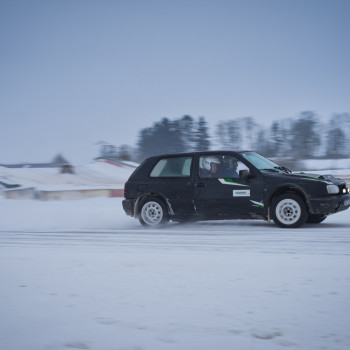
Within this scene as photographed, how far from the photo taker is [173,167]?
32.0 ft

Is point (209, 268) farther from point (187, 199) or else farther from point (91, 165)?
point (91, 165)

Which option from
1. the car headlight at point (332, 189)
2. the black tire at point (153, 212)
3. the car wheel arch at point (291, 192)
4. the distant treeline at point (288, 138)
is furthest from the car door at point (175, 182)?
the distant treeline at point (288, 138)

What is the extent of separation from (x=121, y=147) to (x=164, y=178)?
192 feet

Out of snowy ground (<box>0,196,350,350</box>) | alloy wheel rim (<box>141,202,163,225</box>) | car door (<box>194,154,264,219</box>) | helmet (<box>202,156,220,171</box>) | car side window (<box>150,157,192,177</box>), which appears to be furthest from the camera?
alloy wheel rim (<box>141,202,163,225</box>)

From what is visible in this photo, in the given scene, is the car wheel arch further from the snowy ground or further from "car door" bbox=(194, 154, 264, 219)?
the snowy ground

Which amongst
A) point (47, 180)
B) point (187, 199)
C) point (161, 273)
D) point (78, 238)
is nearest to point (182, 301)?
point (161, 273)

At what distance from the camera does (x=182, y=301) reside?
156 inches

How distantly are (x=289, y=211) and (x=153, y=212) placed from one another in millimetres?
2793

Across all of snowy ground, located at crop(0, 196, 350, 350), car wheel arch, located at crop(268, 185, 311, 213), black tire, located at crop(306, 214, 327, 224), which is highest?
car wheel arch, located at crop(268, 185, 311, 213)

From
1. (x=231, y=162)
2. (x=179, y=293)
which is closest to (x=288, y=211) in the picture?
(x=231, y=162)

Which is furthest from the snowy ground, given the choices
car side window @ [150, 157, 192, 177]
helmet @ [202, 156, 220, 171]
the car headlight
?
car side window @ [150, 157, 192, 177]

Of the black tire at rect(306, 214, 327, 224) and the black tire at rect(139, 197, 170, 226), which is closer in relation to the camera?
the black tire at rect(306, 214, 327, 224)

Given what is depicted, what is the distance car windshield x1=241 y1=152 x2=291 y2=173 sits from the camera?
29.8 feet

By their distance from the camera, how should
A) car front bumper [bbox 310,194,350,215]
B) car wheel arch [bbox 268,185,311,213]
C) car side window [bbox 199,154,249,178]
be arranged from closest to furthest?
1. car front bumper [bbox 310,194,350,215]
2. car wheel arch [bbox 268,185,311,213]
3. car side window [bbox 199,154,249,178]
